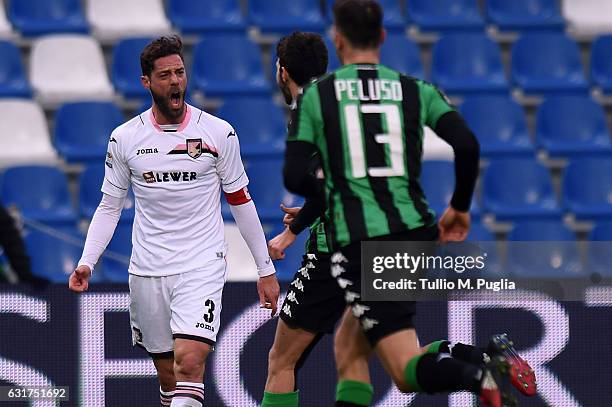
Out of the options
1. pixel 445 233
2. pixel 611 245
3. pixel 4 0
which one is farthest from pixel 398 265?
pixel 4 0

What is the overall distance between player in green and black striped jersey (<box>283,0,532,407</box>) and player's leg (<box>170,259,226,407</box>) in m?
1.04

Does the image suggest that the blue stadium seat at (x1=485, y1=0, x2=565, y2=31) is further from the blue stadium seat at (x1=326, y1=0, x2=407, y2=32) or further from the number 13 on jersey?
the number 13 on jersey

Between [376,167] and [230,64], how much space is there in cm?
626

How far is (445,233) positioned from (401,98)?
536 mm

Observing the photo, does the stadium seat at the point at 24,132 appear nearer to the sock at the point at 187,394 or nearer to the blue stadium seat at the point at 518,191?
the blue stadium seat at the point at 518,191

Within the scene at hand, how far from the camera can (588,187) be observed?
424 inches

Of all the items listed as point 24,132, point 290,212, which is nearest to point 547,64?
point 24,132

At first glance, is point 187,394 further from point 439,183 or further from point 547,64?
point 547,64

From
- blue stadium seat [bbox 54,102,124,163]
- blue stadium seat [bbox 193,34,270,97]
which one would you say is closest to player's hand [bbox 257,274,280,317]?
blue stadium seat [bbox 54,102,124,163]


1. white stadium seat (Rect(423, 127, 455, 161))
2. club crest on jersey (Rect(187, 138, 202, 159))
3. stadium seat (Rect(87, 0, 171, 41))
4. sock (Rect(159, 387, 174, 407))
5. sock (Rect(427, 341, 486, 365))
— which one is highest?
stadium seat (Rect(87, 0, 171, 41))

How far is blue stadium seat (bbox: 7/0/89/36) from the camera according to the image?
1135 cm

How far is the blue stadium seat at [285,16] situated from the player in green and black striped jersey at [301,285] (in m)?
5.57

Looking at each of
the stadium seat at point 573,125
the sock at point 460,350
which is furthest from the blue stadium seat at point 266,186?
the sock at point 460,350

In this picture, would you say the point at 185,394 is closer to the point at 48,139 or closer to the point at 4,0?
the point at 48,139
